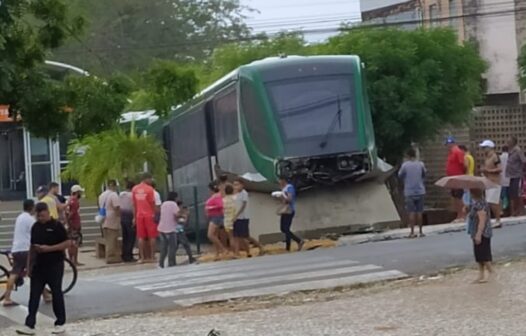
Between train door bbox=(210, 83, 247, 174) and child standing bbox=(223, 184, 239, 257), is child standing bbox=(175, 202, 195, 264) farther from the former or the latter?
train door bbox=(210, 83, 247, 174)

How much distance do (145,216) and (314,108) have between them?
4.38 metres

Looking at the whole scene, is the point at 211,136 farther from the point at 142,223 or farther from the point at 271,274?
the point at 271,274

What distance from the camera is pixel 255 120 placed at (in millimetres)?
26500

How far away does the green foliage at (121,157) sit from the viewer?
111ft

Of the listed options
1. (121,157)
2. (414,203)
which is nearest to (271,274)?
(414,203)

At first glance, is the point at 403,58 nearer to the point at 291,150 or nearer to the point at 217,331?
the point at 291,150

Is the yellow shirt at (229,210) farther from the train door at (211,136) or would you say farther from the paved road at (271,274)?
the train door at (211,136)

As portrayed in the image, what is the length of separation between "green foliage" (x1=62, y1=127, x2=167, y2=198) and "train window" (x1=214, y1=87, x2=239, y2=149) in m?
4.86

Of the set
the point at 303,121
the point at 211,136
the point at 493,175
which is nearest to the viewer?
the point at 493,175

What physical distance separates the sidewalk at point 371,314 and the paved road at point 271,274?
2.33 ft

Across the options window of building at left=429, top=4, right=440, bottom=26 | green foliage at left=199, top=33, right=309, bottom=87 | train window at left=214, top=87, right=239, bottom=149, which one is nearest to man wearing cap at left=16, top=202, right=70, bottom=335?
train window at left=214, top=87, right=239, bottom=149

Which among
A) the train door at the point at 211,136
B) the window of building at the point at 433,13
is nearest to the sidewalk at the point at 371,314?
the train door at the point at 211,136

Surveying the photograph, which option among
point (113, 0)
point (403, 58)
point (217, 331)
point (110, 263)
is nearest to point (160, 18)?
point (113, 0)

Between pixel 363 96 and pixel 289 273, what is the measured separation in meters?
7.35
